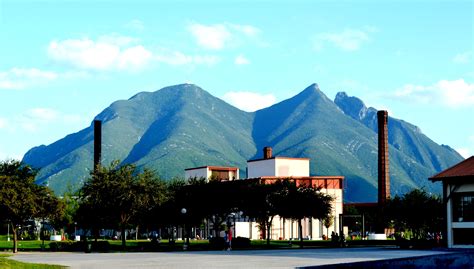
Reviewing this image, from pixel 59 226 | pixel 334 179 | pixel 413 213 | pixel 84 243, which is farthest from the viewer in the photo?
pixel 334 179

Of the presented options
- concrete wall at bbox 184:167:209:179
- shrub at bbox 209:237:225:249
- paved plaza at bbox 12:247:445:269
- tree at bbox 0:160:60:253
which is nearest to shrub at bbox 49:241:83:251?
tree at bbox 0:160:60:253

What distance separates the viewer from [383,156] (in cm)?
11900

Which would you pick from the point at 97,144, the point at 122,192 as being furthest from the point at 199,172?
the point at 122,192

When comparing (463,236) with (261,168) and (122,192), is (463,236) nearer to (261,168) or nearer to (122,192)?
(122,192)

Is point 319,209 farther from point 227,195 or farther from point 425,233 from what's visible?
point 425,233

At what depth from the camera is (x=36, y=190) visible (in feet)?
189

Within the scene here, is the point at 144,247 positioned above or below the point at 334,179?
below

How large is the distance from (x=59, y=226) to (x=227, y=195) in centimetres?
4985

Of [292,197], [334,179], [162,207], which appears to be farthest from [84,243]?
[334,179]

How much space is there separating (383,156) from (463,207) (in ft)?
192

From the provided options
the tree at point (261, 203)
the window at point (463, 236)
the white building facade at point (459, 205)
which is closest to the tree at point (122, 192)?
the tree at point (261, 203)

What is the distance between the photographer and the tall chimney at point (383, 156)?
383 ft

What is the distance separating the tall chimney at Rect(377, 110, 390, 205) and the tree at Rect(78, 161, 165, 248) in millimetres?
60980

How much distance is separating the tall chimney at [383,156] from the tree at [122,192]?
60980 mm
